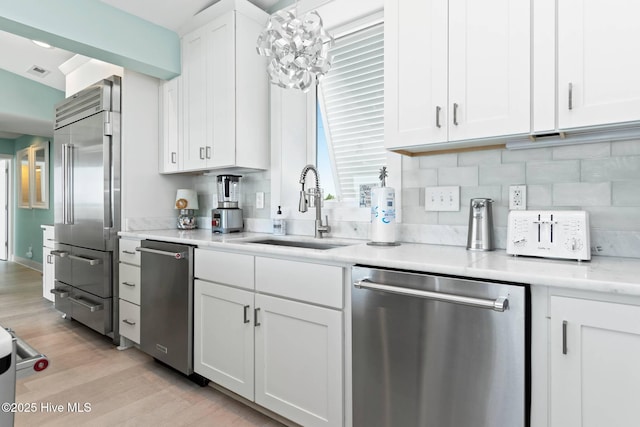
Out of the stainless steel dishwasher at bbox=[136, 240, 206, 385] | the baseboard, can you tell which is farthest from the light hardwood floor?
the baseboard

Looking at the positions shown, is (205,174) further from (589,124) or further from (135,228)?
(589,124)

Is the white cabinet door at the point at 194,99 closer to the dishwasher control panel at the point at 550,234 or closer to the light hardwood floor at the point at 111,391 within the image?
the light hardwood floor at the point at 111,391

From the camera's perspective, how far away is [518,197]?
171cm

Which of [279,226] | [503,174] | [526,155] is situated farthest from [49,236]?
[526,155]

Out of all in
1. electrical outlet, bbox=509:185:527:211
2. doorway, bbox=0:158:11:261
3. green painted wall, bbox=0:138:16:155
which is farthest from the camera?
doorway, bbox=0:158:11:261

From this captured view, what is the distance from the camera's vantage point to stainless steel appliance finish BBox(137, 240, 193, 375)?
2.25 metres

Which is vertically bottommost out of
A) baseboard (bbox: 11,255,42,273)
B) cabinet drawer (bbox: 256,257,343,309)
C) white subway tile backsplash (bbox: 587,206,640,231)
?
baseboard (bbox: 11,255,42,273)

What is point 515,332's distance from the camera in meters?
1.15

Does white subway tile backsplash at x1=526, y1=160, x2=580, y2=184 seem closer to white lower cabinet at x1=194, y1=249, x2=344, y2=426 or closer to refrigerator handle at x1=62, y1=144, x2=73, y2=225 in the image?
white lower cabinet at x1=194, y1=249, x2=344, y2=426

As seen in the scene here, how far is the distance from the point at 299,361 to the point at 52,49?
4047 millimetres

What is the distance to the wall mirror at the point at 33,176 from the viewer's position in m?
6.07

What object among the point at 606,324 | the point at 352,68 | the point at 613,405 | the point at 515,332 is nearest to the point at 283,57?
the point at 352,68

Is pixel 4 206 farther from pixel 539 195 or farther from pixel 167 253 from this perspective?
pixel 539 195

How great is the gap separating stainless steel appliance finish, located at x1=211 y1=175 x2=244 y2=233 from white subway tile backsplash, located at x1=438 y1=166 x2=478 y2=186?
5.18 feet
